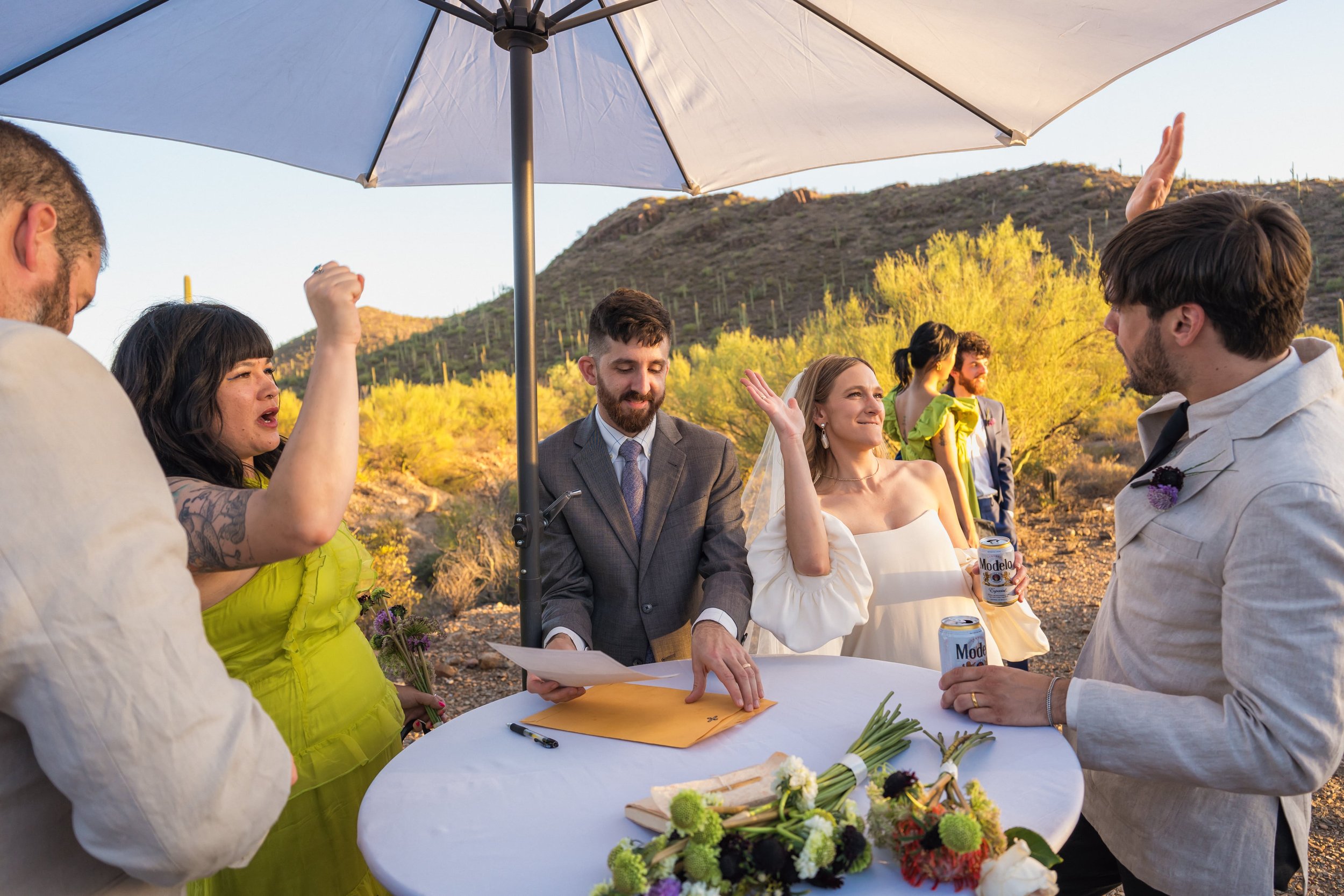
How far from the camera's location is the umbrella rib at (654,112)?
10.2ft

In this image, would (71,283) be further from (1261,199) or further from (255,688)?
(1261,199)

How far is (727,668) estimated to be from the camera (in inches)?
80.6

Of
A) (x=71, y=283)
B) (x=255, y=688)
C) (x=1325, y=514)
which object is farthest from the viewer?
(x=255, y=688)

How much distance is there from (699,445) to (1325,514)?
1.85 meters

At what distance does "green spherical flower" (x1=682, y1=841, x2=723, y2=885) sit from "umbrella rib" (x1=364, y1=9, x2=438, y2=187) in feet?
9.99

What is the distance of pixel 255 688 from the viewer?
79.5 inches

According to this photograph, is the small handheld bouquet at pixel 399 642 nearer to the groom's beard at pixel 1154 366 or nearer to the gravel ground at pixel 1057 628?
the gravel ground at pixel 1057 628

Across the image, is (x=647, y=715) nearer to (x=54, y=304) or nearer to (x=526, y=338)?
(x=526, y=338)

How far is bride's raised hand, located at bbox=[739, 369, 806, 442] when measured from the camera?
251cm

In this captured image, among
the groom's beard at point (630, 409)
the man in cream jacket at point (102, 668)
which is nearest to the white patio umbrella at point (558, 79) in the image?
the groom's beard at point (630, 409)

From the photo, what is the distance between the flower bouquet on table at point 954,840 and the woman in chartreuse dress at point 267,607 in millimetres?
1359

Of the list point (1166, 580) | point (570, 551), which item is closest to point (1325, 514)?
point (1166, 580)

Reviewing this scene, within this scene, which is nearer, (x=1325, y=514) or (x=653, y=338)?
(x=1325, y=514)

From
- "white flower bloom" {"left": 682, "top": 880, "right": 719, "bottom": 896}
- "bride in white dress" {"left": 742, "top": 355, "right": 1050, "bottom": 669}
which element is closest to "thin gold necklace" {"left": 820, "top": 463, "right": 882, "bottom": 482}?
"bride in white dress" {"left": 742, "top": 355, "right": 1050, "bottom": 669}
